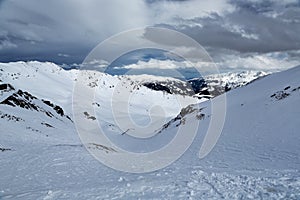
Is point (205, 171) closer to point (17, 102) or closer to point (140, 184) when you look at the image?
point (140, 184)

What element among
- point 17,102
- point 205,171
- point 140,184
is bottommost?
point 140,184

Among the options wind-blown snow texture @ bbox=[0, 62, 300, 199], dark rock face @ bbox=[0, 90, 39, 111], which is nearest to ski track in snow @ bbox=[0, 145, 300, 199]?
wind-blown snow texture @ bbox=[0, 62, 300, 199]

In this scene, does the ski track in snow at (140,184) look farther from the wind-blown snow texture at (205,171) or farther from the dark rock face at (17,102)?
the dark rock face at (17,102)

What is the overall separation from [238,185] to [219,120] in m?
30.1

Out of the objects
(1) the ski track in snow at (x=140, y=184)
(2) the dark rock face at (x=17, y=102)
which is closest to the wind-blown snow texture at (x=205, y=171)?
(1) the ski track in snow at (x=140, y=184)

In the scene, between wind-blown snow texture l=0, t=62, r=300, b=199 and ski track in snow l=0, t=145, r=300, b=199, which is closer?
ski track in snow l=0, t=145, r=300, b=199

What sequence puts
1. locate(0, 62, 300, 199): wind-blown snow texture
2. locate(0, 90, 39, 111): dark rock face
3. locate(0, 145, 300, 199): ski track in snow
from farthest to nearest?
1. locate(0, 90, 39, 111): dark rock face
2. locate(0, 62, 300, 199): wind-blown snow texture
3. locate(0, 145, 300, 199): ski track in snow

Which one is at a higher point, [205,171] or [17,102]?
[17,102]

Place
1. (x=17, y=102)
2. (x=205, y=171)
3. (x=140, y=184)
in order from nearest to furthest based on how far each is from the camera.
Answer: (x=140, y=184) → (x=205, y=171) → (x=17, y=102)

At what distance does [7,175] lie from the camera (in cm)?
1953

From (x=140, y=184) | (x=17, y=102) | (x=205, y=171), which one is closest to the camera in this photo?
(x=140, y=184)

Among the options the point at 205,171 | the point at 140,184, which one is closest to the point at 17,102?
the point at 205,171

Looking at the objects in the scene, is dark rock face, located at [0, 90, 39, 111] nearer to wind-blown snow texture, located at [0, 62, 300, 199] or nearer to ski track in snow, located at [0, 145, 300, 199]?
wind-blown snow texture, located at [0, 62, 300, 199]

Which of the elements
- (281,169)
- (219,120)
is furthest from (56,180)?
(219,120)
